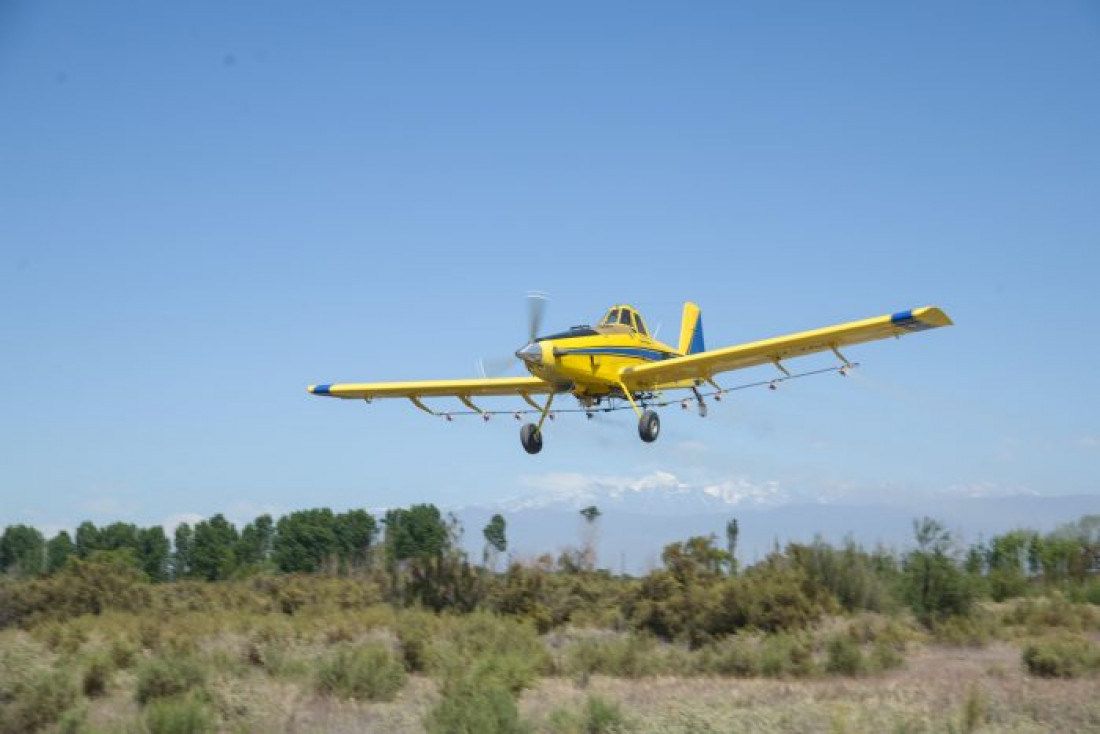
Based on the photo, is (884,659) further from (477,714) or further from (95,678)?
Answer: (95,678)

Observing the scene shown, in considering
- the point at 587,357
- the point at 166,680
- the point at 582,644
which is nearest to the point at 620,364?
the point at 587,357

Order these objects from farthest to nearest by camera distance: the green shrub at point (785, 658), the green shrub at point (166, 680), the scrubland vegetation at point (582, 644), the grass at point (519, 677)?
the green shrub at point (785, 658) < the green shrub at point (166, 680) < the scrubland vegetation at point (582, 644) < the grass at point (519, 677)

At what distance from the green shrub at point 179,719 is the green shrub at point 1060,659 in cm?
1713

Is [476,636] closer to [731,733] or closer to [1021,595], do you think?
[731,733]

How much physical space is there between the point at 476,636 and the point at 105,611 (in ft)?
47.8

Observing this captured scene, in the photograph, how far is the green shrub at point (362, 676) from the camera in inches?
883

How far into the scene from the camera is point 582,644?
93.9 feet

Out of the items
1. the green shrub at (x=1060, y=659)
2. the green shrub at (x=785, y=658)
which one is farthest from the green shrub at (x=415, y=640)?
the green shrub at (x=1060, y=659)

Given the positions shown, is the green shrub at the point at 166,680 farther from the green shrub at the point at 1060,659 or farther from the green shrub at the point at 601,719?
the green shrub at the point at 1060,659

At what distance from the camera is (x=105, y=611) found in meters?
36.5

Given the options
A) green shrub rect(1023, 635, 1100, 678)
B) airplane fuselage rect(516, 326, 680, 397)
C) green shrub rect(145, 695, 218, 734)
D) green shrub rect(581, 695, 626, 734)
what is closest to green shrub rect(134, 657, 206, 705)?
green shrub rect(145, 695, 218, 734)

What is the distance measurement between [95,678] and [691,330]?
65.8ft

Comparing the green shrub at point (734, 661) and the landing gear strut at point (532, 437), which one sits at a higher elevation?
the landing gear strut at point (532, 437)

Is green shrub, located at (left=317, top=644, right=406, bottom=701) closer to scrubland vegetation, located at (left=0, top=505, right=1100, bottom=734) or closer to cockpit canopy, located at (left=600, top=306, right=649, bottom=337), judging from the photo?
scrubland vegetation, located at (left=0, top=505, right=1100, bottom=734)
